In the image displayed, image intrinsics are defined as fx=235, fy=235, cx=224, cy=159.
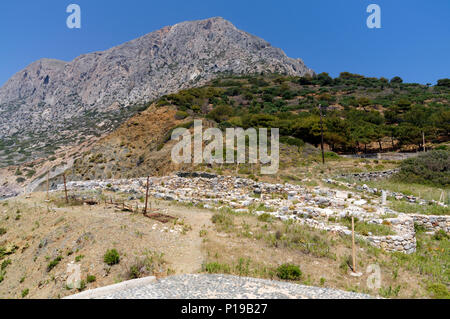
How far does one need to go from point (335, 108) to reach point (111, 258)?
55.7 m

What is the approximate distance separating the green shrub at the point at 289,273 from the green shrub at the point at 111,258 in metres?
5.48

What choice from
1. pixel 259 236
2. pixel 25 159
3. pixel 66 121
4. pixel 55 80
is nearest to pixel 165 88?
pixel 66 121

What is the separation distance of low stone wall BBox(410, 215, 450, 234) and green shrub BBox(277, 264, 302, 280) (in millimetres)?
9031

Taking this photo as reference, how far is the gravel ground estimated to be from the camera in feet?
18.3

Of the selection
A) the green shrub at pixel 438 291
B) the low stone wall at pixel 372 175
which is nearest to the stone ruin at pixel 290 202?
the green shrub at pixel 438 291

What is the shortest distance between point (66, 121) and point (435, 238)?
11964cm

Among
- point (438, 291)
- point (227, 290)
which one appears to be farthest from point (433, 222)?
point (227, 290)

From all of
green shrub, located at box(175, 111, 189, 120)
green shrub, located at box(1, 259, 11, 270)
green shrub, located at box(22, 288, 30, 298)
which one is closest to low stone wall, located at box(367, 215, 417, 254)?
green shrub, located at box(22, 288, 30, 298)

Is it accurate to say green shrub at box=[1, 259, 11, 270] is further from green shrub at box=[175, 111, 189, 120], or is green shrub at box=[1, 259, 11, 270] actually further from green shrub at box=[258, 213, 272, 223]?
green shrub at box=[175, 111, 189, 120]

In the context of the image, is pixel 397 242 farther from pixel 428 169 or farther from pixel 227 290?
pixel 428 169

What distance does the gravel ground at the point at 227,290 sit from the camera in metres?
5.59

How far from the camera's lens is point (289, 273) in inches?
272

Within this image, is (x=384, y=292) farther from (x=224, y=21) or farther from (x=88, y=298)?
(x=224, y=21)

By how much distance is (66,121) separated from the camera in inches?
3944
